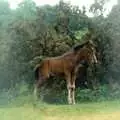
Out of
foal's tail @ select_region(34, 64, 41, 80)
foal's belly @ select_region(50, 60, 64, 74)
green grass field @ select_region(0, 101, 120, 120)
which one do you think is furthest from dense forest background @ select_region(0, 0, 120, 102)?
green grass field @ select_region(0, 101, 120, 120)

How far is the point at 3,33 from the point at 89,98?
358 cm

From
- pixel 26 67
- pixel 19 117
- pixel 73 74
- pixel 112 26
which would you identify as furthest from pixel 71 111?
pixel 112 26

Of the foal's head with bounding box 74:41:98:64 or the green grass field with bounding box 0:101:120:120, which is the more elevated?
the foal's head with bounding box 74:41:98:64

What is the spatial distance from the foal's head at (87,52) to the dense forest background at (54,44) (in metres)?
1.17

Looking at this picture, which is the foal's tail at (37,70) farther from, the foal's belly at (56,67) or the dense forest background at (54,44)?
the foal's belly at (56,67)

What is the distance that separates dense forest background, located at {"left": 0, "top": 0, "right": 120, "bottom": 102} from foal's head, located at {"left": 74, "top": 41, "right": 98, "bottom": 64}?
117 cm

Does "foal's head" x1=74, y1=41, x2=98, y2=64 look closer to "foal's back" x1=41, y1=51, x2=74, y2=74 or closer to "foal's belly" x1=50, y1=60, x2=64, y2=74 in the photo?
"foal's back" x1=41, y1=51, x2=74, y2=74

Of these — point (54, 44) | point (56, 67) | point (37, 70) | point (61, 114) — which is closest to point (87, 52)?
point (56, 67)

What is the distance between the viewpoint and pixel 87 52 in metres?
13.9

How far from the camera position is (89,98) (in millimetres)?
14812

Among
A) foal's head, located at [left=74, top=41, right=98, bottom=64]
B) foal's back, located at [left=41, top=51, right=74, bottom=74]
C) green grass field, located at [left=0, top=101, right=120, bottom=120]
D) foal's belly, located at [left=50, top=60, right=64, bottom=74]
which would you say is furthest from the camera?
foal's belly, located at [left=50, top=60, right=64, bottom=74]

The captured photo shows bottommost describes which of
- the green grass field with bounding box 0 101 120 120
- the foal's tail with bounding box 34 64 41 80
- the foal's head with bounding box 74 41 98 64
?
the green grass field with bounding box 0 101 120 120

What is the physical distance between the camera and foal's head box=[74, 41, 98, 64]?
45.3 ft

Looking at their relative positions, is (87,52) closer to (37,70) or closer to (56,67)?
(56,67)
